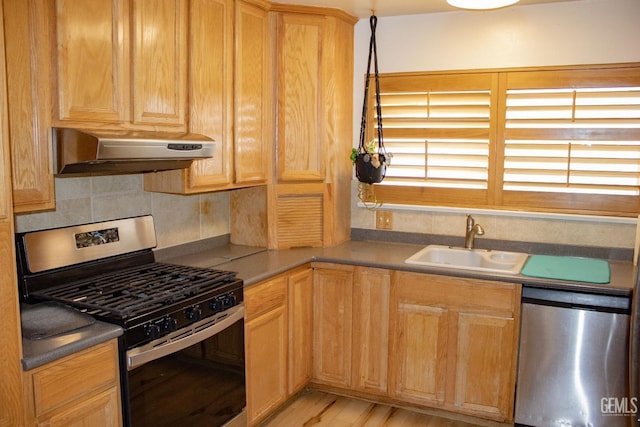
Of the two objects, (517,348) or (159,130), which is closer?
(159,130)

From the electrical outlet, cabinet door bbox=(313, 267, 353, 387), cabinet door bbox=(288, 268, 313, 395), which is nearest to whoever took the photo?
cabinet door bbox=(288, 268, 313, 395)

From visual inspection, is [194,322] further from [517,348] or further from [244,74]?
[517,348]

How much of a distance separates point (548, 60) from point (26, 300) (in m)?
2.91

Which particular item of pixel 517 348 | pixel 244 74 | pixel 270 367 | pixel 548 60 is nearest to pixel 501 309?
pixel 517 348

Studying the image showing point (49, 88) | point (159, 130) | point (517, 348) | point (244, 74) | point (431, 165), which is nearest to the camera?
point (49, 88)

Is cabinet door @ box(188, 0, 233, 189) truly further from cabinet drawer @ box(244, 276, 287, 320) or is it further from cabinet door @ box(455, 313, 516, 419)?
cabinet door @ box(455, 313, 516, 419)

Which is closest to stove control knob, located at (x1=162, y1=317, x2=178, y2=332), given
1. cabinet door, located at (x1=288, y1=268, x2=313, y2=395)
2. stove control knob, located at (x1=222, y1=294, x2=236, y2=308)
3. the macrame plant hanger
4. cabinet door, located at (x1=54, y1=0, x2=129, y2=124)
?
stove control knob, located at (x1=222, y1=294, x2=236, y2=308)

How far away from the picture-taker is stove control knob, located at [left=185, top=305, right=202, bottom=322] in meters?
2.30

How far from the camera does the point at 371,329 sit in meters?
3.18

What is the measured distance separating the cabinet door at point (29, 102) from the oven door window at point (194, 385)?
75cm

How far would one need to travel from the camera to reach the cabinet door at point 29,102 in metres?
1.90

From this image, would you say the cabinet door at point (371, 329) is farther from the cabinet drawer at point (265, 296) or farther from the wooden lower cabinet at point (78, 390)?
the wooden lower cabinet at point (78, 390)

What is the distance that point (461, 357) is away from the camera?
296 cm

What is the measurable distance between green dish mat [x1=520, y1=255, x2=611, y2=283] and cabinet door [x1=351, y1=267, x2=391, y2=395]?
760 mm
